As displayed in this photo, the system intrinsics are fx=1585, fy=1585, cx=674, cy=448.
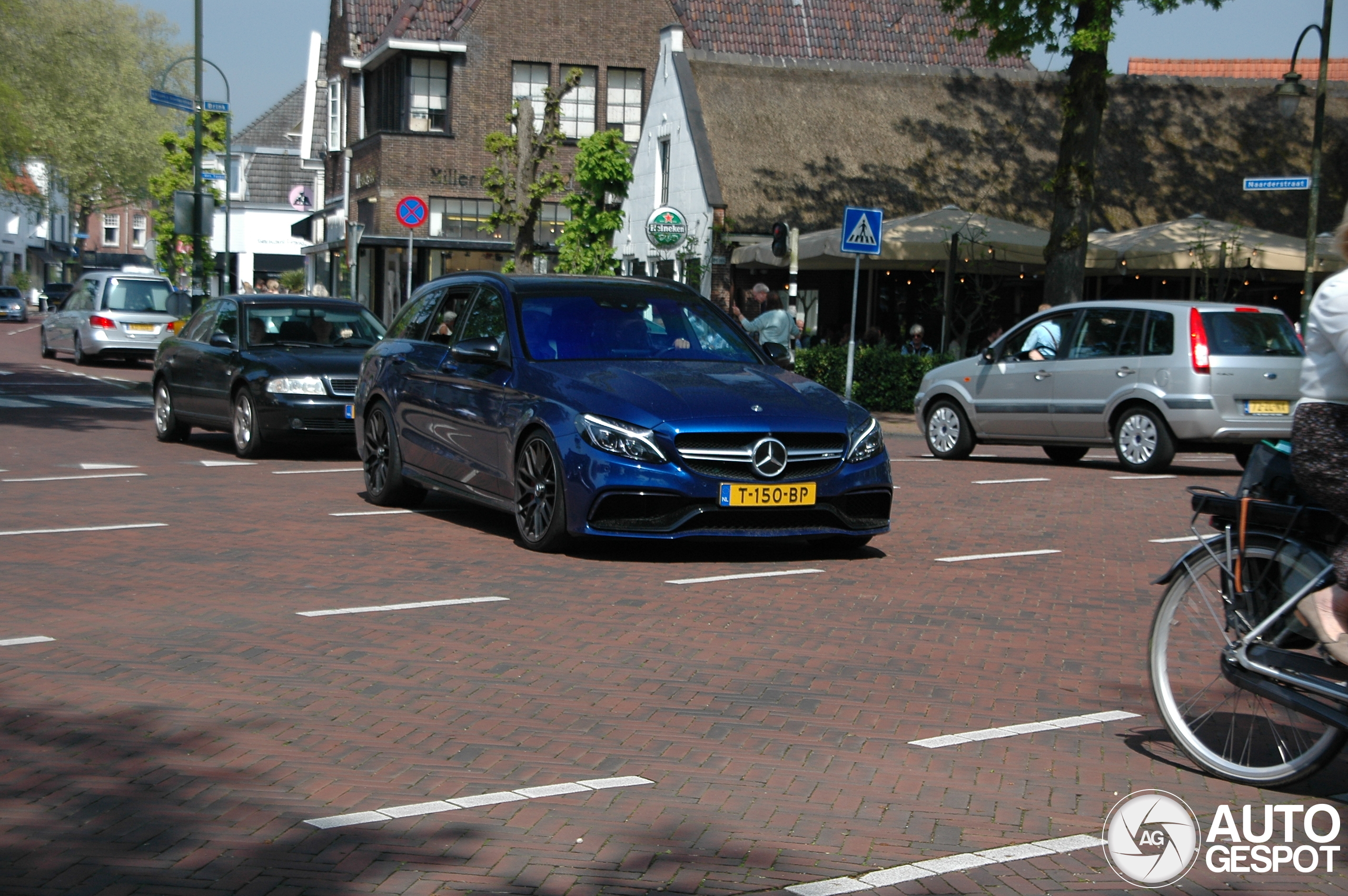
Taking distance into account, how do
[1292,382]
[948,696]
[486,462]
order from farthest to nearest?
[1292,382], [486,462], [948,696]

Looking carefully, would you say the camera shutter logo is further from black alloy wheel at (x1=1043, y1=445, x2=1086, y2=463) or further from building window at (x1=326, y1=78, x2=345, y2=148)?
building window at (x1=326, y1=78, x2=345, y2=148)

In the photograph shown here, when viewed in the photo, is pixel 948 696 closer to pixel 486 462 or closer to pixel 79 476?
pixel 486 462

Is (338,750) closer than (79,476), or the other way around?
(338,750)

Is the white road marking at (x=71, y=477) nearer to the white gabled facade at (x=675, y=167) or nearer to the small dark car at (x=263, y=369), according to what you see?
the small dark car at (x=263, y=369)

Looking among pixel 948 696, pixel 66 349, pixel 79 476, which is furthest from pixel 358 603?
pixel 66 349

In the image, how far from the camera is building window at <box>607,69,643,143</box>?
43594mm

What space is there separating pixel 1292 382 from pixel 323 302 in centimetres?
972

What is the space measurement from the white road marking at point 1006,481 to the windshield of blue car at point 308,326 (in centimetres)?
612

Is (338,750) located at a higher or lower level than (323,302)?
lower

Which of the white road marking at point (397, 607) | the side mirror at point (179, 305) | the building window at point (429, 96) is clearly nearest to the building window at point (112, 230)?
the building window at point (429, 96)

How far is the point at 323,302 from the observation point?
651 inches

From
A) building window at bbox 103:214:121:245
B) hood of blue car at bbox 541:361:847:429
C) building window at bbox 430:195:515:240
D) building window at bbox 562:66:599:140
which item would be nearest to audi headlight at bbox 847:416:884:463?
hood of blue car at bbox 541:361:847:429

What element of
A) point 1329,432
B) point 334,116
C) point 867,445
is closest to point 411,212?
point 867,445

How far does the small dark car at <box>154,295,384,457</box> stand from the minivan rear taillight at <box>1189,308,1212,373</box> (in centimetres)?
801
